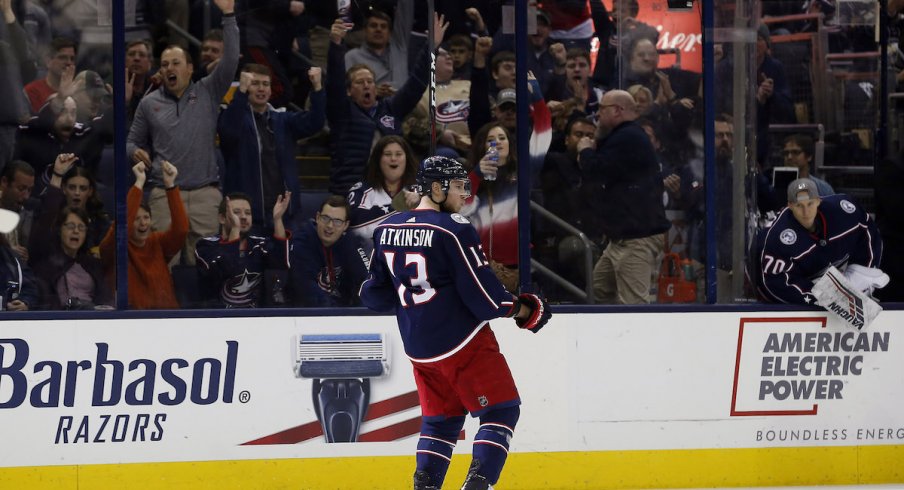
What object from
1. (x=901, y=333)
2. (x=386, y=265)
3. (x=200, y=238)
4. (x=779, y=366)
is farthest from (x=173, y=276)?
(x=901, y=333)

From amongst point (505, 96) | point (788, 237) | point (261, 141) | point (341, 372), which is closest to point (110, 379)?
point (341, 372)

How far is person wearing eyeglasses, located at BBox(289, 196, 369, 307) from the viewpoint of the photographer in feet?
20.1

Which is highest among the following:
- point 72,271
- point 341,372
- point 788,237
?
point 788,237

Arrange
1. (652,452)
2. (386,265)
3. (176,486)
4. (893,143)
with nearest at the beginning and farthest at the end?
(386,265), (176,486), (652,452), (893,143)

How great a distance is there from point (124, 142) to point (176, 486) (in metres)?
1.44

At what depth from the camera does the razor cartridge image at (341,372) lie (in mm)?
5910

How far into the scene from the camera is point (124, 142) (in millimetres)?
5867

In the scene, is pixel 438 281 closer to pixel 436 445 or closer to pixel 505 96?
pixel 436 445

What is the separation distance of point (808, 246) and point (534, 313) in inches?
63.9

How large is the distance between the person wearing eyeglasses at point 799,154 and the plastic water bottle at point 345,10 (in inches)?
92.8

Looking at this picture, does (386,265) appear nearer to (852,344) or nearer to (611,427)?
(611,427)

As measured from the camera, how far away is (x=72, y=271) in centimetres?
586

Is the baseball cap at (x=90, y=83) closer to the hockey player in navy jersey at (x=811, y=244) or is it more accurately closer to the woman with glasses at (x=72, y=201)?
the woman with glasses at (x=72, y=201)

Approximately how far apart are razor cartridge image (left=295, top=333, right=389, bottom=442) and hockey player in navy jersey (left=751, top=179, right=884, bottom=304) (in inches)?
70.3
